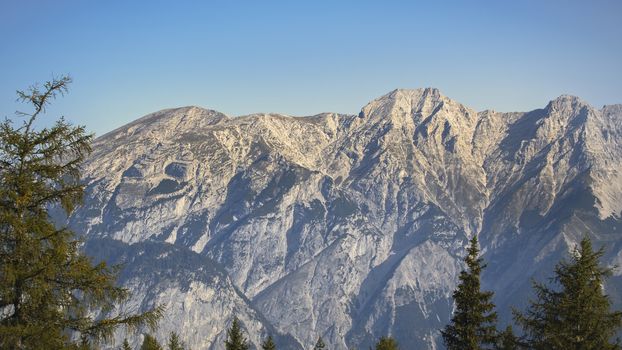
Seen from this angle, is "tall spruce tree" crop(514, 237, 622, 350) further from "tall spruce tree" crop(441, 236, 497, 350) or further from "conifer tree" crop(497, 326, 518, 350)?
"tall spruce tree" crop(441, 236, 497, 350)

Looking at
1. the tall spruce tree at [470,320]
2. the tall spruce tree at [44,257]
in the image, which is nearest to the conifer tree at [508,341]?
the tall spruce tree at [470,320]

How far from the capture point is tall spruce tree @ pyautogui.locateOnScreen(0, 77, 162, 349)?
2644 cm

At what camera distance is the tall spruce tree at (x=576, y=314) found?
39.0 meters

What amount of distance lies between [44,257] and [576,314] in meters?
27.0

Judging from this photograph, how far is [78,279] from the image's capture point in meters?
27.2

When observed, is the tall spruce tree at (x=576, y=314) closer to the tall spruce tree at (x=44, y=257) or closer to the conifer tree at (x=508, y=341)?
the conifer tree at (x=508, y=341)

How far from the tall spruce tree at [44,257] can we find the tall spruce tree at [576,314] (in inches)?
879

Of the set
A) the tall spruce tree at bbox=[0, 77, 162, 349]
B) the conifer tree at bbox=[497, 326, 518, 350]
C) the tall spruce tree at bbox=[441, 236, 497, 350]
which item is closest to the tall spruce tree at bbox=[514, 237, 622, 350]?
the conifer tree at bbox=[497, 326, 518, 350]

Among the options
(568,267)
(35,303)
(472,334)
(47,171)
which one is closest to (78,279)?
(35,303)

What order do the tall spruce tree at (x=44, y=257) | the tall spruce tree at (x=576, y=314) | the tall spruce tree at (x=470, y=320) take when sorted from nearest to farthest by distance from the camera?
1. the tall spruce tree at (x=44, y=257)
2. the tall spruce tree at (x=576, y=314)
3. the tall spruce tree at (x=470, y=320)

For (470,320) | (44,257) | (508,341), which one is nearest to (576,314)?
(508,341)

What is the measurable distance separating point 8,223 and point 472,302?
26147 mm

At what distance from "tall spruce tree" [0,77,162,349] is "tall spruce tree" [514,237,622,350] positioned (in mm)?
22326

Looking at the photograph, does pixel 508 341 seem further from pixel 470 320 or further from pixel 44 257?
pixel 44 257
